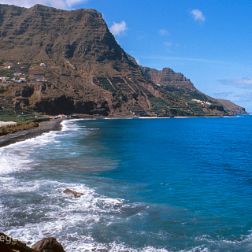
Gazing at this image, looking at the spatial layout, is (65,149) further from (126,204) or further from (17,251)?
(17,251)

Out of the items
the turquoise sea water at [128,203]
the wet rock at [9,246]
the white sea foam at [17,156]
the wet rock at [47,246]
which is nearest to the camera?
the wet rock at [9,246]

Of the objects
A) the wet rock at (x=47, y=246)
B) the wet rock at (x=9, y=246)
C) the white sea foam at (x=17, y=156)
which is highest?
the wet rock at (x=9, y=246)

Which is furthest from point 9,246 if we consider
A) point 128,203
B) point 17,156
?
point 17,156

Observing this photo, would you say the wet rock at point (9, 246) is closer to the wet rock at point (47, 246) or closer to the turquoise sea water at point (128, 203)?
the wet rock at point (47, 246)

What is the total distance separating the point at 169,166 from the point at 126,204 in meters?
30.3

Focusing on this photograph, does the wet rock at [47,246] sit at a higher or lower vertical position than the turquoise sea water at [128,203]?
higher

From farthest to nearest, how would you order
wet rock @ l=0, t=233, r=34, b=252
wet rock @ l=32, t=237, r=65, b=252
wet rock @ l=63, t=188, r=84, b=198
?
wet rock @ l=63, t=188, r=84, b=198 → wet rock @ l=32, t=237, r=65, b=252 → wet rock @ l=0, t=233, r=34, b=252

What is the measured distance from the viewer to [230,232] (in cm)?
3456

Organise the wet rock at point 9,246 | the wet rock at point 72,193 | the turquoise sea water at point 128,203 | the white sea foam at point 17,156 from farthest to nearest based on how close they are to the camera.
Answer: the white sea foam at point 17,156 → the wet rock at point 72,193 → the turquoise sea water at point 128,203 → the wet rock at point 9,246

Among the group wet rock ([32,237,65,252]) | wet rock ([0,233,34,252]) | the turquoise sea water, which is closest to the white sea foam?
the turquoise sea water

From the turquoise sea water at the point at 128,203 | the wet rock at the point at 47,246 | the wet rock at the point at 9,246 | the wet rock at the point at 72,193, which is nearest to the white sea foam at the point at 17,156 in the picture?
the turquoise sea water at the point at 128,203

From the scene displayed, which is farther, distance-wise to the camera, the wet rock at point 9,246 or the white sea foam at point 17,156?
the white sea foam at point 17,156

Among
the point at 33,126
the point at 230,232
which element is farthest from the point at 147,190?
the point at 33,126

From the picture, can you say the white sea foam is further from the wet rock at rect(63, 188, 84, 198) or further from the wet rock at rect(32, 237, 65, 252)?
the wet rock at rect(32, 237, 65, 252)
